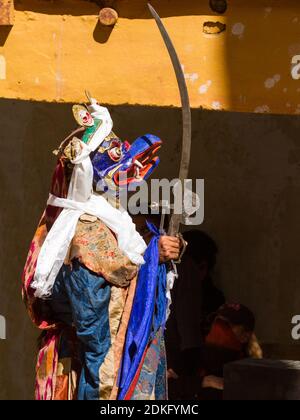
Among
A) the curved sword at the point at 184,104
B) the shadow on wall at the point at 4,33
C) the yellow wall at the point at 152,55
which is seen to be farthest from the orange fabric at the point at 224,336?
the shadow on wall at the point at 4,33

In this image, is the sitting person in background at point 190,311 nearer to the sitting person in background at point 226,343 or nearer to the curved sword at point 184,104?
the sitting person in background at point 226,343

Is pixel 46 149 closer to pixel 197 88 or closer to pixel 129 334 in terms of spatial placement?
pixel 197 88

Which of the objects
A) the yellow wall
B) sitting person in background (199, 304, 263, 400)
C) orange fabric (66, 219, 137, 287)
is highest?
the yellow wall

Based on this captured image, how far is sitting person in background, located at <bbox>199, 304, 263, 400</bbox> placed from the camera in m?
8.62

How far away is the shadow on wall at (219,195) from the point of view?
28.6 feet

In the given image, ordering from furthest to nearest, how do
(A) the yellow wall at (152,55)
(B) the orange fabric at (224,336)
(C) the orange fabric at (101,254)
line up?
(B) the orange fabric at (224,336)
(A) the yellow wall at (152,55)
(C) the orange fabric at (101,254)

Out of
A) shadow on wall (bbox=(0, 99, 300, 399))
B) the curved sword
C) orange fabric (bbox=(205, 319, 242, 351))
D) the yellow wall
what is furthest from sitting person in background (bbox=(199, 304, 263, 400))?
the curved sword

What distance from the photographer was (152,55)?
8633mm

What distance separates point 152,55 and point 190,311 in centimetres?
136

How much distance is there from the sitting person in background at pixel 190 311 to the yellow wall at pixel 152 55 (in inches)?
31.1

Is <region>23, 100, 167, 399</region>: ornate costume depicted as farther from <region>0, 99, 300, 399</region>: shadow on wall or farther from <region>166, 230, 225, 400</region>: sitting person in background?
<region>0, 99, 300, 399</region>: shadow on wall

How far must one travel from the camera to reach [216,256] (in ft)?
29.1

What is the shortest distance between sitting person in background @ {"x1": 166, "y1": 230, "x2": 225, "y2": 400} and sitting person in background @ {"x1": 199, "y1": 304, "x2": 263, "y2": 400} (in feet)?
→ 0.23
